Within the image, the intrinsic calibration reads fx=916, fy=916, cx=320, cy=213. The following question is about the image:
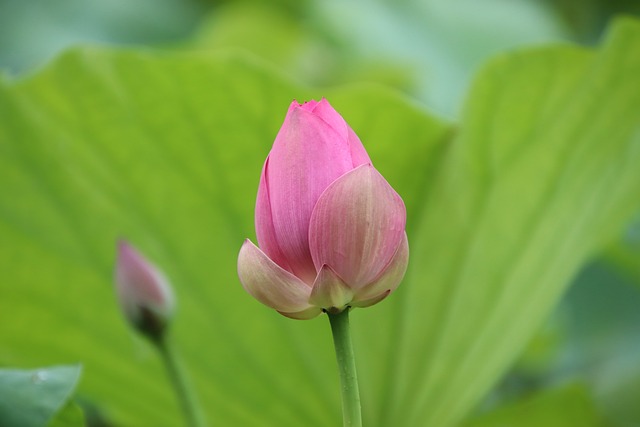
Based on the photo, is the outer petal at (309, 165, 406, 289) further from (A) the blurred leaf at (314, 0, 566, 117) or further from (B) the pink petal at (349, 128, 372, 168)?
(A) the blurred leaf at (314, 0, 566, 117)

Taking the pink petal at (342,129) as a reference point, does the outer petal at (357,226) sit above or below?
below

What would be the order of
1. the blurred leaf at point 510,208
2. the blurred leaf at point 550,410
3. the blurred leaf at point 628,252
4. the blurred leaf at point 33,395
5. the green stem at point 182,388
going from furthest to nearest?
the blurred leaf at point 628,252
the blurred leaf at point 550,410
the blurred leaf at point 510,208
the green stem at point 182,388
the blurred leaf at point 33,395

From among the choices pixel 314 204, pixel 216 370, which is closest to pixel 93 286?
pixel 216 370

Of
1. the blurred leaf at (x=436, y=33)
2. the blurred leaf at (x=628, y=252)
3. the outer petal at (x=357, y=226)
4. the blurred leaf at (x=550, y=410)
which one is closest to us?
the outer petal at (x=357, y=226)

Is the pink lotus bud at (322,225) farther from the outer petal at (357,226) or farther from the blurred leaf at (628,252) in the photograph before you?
the blurred leaf at (628,252)

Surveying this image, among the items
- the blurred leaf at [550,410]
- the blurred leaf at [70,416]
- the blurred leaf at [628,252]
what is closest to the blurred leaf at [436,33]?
the blurred leaf at [628,252]

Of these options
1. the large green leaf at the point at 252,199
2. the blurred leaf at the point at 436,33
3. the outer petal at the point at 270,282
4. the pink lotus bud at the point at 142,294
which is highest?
the blurred leaf at the point at 436,33

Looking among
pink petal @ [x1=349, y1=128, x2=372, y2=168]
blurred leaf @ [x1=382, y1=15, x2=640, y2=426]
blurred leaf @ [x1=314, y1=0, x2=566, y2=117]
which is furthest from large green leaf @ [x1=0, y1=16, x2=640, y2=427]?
blurred leaf @ [x1=314, y1=0, x2=566, y2=117]
